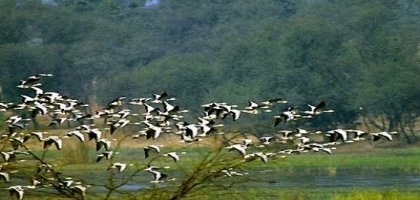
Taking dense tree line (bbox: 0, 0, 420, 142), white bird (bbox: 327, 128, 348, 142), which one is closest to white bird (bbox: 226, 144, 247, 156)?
white bird (bbox: 327, 128, 348, 142)

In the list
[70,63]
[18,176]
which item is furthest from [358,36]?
[18,176]

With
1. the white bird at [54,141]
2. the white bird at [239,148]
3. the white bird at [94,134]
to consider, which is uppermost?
the white bird at [94,134]

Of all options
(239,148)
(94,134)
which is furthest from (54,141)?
(239,148)

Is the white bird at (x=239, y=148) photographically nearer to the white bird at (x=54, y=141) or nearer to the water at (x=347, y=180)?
the white bird at (x=54, y=141)

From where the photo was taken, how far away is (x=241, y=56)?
42.8 meters

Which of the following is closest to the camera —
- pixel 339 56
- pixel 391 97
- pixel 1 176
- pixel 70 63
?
pixel 1 176

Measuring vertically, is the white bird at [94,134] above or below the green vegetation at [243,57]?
above

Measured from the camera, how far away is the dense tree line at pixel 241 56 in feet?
122

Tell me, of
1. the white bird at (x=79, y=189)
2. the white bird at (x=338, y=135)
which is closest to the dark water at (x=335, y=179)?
the white bird at (x=338, y=135)

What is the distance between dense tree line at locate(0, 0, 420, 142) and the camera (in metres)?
37.2

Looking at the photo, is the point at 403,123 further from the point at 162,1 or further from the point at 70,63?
the point at 162,1

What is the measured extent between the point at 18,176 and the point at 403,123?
28007 millimetres

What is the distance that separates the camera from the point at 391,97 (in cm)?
3575

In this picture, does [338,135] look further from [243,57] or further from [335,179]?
[243,57]
